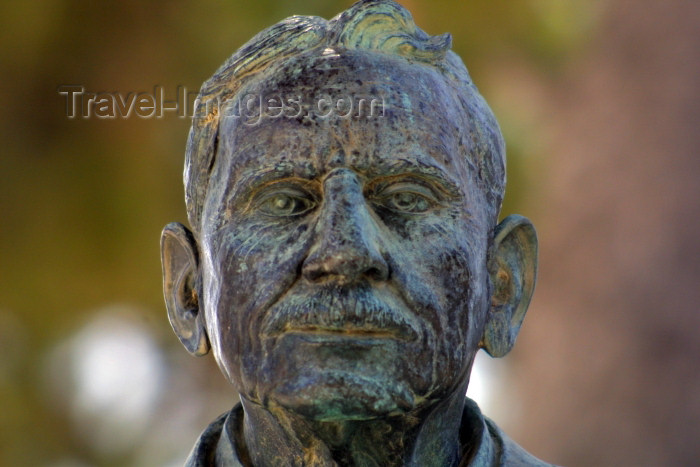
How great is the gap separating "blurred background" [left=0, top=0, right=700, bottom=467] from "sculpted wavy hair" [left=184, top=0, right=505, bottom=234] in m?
2.63

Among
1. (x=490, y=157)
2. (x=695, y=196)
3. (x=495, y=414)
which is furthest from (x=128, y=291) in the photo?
(x=490, y=157)

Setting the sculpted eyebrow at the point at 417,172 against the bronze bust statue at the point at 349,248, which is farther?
the sculpted eyebrow at the point at 417,172

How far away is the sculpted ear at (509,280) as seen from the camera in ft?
15.0

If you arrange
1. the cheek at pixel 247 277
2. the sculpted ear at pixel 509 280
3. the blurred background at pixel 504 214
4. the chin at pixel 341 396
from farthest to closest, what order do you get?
the blurred background at pixel 504 214
the sculpted ear at pixel 509 280
the cheek at pixel 247 277
the chin at pixel 341 396

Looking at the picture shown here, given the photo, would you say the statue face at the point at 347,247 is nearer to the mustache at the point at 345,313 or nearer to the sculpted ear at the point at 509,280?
the mustache at the point at 345,313

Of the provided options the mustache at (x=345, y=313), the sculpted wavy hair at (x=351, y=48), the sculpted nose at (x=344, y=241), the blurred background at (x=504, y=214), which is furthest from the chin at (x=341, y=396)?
the blurred background at (x=504, y=214)

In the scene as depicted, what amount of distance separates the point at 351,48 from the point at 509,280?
795 mm

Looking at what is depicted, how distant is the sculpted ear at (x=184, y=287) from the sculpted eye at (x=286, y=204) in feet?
1.44

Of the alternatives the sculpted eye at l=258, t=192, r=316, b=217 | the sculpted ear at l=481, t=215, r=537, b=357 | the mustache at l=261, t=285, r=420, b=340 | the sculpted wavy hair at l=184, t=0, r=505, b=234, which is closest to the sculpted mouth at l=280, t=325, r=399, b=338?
the mustache at l=261, t=285, r=420, b=340

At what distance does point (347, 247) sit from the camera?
4055 mm

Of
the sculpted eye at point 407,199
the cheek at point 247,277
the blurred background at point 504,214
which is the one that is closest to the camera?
the cheek at point 247,277

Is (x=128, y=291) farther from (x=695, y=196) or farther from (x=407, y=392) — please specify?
(x=407, y=392)

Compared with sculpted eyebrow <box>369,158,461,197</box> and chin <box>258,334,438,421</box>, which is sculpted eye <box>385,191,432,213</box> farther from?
chin <box>258,334,438,421</box>

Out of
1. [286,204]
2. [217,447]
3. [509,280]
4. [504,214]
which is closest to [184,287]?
→ [217,447]
